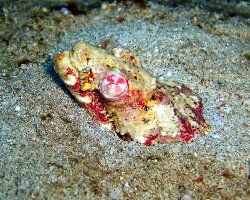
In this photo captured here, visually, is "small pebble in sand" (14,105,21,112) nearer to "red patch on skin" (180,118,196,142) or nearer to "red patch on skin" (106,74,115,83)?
"red patch on skin" (106,74,115,83)

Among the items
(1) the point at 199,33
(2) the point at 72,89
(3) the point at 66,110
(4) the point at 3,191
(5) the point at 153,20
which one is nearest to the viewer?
(4) the point at 3,191

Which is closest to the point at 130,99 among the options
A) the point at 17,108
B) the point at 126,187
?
the point at 126,187

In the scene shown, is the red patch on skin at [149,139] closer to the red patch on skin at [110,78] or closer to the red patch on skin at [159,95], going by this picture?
the red patch on skin at [159,95]

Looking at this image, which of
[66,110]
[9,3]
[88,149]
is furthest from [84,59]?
[9,3]

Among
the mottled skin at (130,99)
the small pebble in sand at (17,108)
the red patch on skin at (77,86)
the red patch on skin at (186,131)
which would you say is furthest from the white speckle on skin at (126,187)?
the small pebble in sand at (17,108)

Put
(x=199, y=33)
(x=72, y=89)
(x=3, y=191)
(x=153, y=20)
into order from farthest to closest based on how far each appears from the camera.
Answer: (x=153, y=20), (x=199, y=33), (x=72, y=89), (x=3, y=191)

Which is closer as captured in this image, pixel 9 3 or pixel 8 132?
pixel 8 132

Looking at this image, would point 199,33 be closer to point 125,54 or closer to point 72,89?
point 125,54
